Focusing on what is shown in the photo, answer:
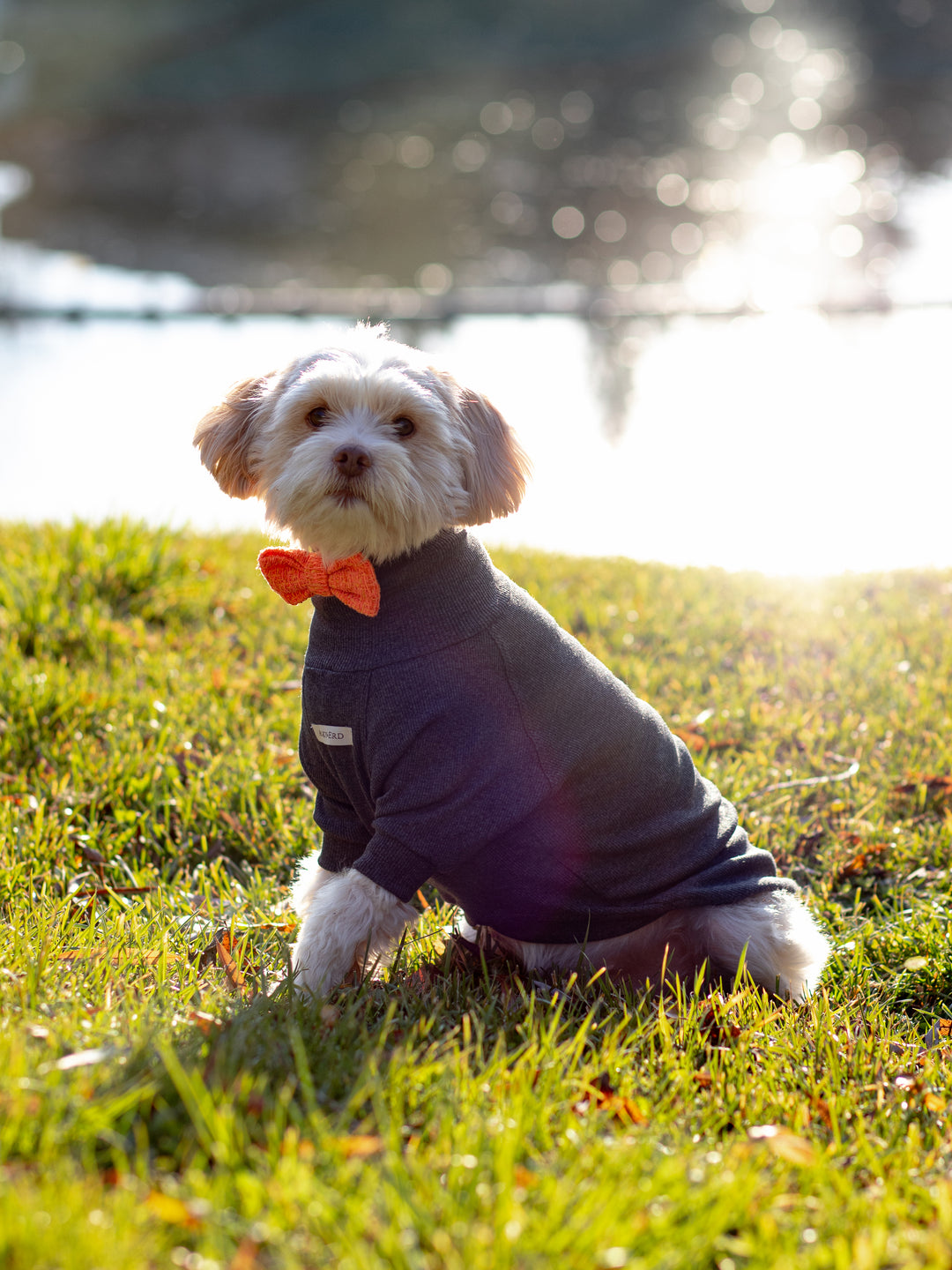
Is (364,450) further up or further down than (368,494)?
further up

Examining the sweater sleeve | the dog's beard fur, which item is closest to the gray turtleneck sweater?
the sweater sleeve

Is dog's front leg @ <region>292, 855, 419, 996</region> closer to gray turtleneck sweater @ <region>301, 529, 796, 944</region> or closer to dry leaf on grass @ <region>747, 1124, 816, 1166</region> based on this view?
gray turtleneck sweater @ <region>301, 529, 796, 944</region>

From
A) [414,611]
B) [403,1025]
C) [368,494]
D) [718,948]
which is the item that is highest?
[368,494]

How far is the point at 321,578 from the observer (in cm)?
283

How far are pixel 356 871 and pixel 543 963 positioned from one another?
712 millimetres

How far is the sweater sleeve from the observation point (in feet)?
8.85

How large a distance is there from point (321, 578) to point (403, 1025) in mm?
1189

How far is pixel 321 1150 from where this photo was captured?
1935 millimetres

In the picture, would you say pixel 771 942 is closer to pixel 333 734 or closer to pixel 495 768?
pixel 495 768

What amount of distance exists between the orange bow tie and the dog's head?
0.15ft

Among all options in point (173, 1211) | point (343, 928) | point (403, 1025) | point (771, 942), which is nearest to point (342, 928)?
point (343, 928)

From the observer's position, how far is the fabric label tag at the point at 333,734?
280cm

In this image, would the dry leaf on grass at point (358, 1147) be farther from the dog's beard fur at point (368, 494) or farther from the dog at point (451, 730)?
the dog's beard fur at point (368, 494)

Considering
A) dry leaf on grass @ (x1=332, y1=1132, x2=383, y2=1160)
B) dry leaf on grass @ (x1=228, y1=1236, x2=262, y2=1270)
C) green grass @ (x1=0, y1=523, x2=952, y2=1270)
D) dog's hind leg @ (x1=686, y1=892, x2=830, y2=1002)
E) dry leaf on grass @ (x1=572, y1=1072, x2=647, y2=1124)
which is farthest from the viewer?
dog's hind leg @ (x1=686, y1=892, x2=830, y2=1002)
